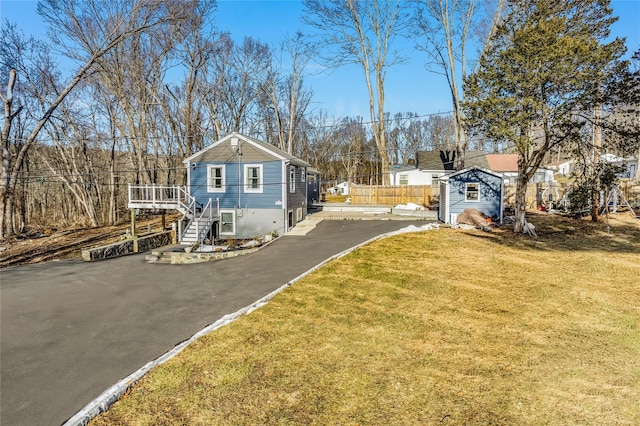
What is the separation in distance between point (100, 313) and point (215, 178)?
37.4ft

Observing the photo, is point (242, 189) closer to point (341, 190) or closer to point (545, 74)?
point (545, 74)

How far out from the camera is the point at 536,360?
522 centimetres

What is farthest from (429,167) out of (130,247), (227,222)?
(130,247)

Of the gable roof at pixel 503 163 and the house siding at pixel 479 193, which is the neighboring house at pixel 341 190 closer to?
the gable roof at pixel 503 163

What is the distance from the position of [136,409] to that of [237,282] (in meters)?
5.62

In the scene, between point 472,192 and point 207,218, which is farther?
point 472,192

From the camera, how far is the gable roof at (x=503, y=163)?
39.7m

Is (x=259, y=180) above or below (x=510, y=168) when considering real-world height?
below

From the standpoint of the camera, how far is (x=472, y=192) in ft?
62.2

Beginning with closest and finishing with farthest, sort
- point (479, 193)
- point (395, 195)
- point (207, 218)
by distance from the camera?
point (207, 218), point (479, 193), point (395, 195)

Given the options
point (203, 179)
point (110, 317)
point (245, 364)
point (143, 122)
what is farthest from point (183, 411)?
point (143, 122)

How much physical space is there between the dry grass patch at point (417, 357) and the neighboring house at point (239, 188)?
869 centimetres

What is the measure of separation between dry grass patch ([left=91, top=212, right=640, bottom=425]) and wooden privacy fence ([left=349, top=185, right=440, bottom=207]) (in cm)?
1726

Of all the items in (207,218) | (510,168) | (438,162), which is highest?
(438,162)
